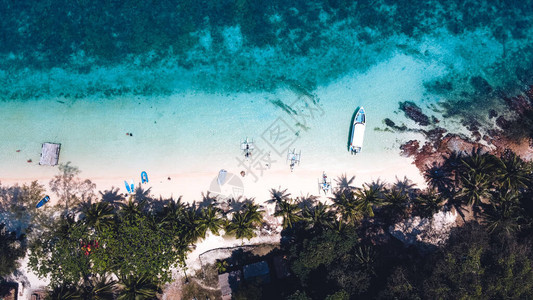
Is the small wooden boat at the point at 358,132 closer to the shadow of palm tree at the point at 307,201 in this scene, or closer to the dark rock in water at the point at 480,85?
the shadow of palm tree at the point at 307,201

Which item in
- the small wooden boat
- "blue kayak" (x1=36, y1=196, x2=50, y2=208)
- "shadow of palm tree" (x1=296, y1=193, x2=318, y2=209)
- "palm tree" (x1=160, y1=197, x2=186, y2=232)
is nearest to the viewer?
"palm tree" (x1=160, y1=197, x2=186, y2=232)

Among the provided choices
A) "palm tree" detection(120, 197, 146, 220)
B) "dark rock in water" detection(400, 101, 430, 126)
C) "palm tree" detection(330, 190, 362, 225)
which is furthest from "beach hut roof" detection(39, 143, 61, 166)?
"dark rock in water" detection(400, 101, 430, 126)

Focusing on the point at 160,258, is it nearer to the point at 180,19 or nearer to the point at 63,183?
the point at 63,183

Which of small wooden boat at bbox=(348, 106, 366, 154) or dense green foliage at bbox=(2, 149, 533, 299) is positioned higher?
small wooden boat at bbox=(348, 106, 366, 154)

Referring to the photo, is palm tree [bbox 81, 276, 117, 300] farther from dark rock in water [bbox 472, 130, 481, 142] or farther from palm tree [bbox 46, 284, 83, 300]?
dark rock in water [bbox 472, 130, 481, 142]

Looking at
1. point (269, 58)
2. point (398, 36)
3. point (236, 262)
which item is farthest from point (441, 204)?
point (269, 58)

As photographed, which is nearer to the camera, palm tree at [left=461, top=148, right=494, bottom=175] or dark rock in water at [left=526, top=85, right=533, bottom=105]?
palm tree at [left=461, top=148, right=494, bottom=175]
